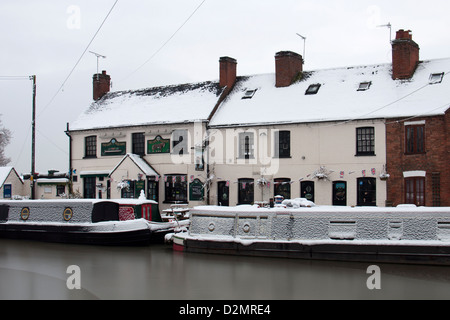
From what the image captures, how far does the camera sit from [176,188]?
28047mm

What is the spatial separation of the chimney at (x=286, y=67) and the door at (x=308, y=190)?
5.96 metres

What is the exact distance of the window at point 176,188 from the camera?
27719 millimetres

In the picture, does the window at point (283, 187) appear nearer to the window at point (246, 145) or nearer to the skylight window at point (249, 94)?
the window at point (246, 145)

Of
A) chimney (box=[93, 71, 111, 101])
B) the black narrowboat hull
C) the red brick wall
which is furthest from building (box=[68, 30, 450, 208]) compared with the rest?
the black narrowboat hull

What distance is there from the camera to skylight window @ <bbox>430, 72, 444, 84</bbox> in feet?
77.4

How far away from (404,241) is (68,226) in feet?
39.4

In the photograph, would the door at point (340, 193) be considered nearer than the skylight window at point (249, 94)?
Yes

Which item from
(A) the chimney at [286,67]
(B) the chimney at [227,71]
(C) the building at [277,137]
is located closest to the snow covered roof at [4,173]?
(C) the building at [277,137]

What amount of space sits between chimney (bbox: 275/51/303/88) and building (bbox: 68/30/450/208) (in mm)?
56

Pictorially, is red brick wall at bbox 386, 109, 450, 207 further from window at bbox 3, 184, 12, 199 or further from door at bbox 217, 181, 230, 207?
window at bbox 3, 184, 12, 199

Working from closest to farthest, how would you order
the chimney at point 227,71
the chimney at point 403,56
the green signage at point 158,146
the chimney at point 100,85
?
the chimney at point 403,56 < the green signage at point 158,146 < the chimney at point 227,71 < the chimney at point 100,85

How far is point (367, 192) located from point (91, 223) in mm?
11430

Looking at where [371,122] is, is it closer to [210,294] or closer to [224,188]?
[224,188]
